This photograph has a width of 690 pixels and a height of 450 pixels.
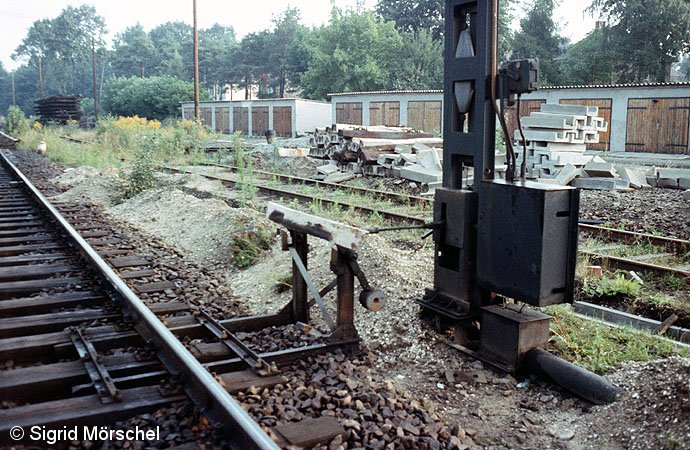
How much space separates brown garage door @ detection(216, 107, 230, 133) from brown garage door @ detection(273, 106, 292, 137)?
257 inches

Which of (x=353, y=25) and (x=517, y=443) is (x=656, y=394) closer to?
(x=517, y=443)

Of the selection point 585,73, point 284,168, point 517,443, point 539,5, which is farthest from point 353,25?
point 517,443

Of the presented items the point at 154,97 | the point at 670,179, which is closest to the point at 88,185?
the point at 670,179

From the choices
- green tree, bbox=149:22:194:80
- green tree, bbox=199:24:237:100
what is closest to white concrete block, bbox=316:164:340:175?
green tree, bbox=199:24:237:100

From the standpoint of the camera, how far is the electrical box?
4.66 metres

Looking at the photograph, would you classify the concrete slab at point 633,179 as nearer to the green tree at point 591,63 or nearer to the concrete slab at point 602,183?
the concrete slab at point 602,183

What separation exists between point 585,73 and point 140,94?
136 ft

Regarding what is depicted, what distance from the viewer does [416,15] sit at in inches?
2515

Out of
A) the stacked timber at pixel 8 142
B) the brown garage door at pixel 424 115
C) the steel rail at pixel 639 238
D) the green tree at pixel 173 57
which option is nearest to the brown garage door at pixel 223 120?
the stacked timber at pixel 8 142

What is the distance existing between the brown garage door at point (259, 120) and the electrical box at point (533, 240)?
41029 millimetres

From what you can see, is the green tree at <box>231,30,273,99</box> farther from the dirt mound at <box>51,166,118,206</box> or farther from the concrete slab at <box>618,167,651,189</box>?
the concrete slab at <box>618,167,651,189</box>

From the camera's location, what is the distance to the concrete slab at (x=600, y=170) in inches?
615

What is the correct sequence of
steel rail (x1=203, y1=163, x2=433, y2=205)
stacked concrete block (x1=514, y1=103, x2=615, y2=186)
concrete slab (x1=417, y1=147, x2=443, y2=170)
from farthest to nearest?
stacked concrete block (x1=514, y1=103, x2=615, y2=186) < concrete slab (x1=417, y1=147, x2=443, y2=170) < steel rail (x1=203, y1=163, x2=433, y2=205)

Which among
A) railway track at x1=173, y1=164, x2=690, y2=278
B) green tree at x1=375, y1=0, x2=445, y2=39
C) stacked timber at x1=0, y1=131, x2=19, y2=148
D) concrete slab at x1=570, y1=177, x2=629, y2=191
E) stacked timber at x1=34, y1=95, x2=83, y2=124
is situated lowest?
railway track at x1=173, y1=164, x2=690, y2=278
